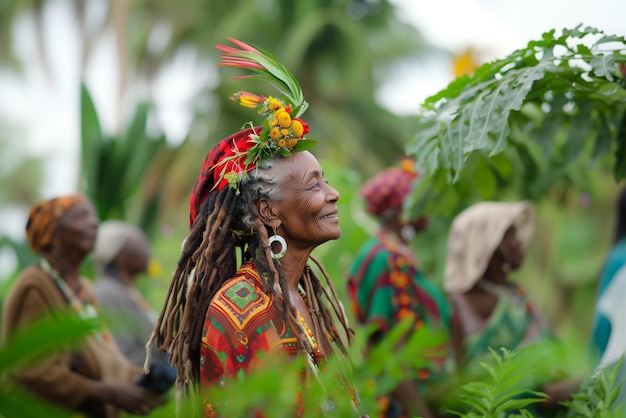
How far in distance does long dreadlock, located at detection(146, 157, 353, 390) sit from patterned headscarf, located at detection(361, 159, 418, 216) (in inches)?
105

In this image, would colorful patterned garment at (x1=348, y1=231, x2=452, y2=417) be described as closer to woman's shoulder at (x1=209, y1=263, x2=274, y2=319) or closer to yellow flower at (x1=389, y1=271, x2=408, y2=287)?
yellow flower at (x1=389, y1=271, x2=408, y2=287)

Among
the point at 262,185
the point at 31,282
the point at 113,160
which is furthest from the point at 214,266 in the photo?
the point at 113,160

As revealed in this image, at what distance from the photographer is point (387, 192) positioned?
5.73 m

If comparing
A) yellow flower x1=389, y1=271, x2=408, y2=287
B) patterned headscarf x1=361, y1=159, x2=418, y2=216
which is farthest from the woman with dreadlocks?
patterned headscarf x1=361, y1=159, x2=418, y2=216

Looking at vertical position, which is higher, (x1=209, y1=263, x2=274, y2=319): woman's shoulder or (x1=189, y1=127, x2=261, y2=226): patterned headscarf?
(x1=189, y1=127, x2=261, y2=226): patterned headscarf

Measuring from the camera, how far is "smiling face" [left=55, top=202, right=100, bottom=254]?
16.6ft

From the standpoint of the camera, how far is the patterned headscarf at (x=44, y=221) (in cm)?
504

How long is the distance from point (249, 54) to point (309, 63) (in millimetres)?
20024

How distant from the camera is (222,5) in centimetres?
2675

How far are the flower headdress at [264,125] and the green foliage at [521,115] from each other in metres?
0.67

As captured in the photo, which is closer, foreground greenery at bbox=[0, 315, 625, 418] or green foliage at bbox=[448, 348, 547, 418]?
foreground greenery at bbox=[0, 315, 625, 418]

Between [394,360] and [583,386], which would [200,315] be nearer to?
[394,360]

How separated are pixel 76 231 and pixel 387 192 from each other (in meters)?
1.90

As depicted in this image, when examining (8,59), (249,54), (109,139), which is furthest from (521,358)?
(8,59)
